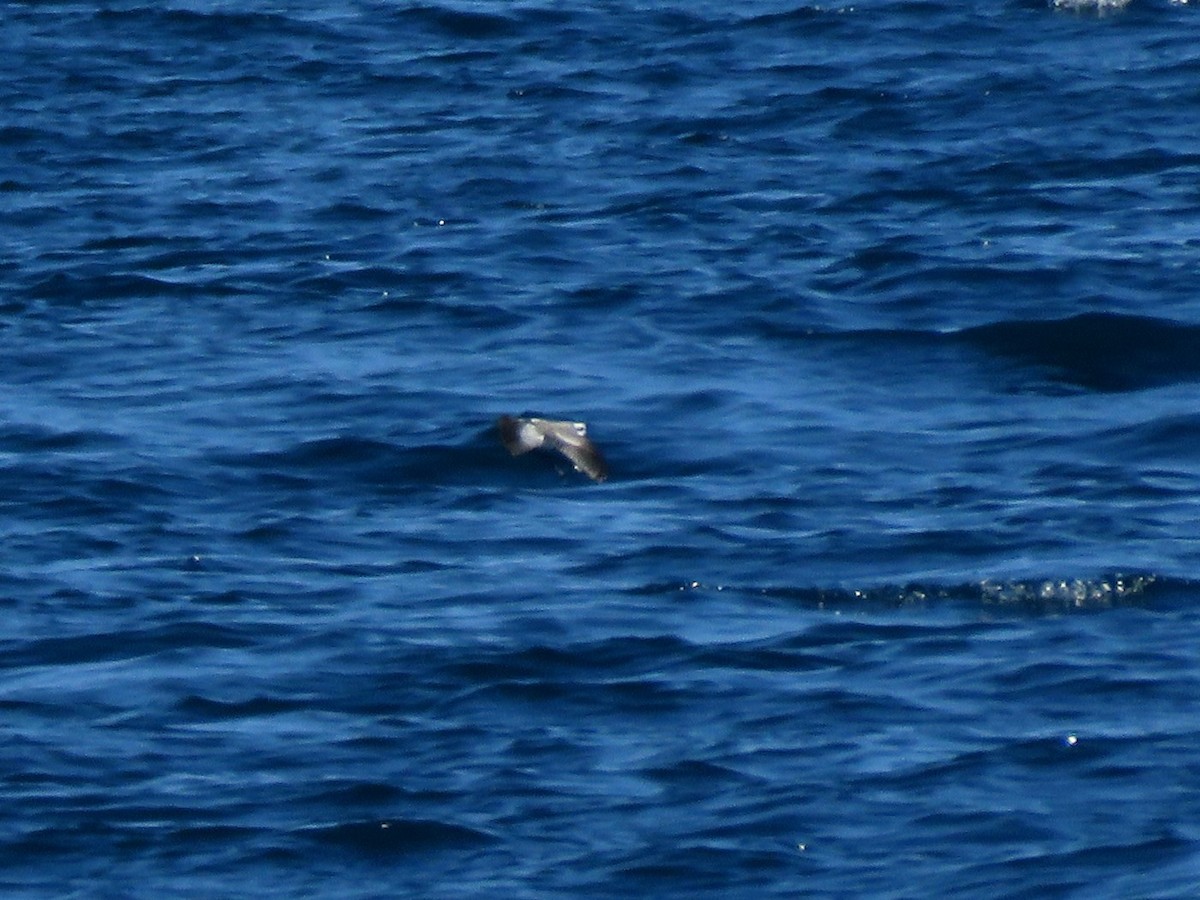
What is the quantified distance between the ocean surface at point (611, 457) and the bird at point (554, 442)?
105mm

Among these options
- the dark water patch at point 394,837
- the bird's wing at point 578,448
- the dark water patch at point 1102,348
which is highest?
the dark water patch at point 394,837

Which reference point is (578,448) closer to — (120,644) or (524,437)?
(524,437)

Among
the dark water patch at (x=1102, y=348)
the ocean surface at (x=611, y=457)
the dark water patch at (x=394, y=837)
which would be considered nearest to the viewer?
the dark water patch at (x=394, y=837)

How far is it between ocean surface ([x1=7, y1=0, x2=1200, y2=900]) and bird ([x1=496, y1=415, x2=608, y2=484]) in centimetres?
10

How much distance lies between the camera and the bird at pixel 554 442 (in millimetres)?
13961

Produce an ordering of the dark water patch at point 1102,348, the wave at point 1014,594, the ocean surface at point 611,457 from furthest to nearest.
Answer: the dark water patch at point 1102,348, the wave at point 1014,594, the ocean surface at point 611,457

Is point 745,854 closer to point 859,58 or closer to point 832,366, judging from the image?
point 832,366

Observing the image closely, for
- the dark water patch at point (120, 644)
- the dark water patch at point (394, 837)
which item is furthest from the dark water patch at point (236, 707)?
the dark water patch at point (394, 837)

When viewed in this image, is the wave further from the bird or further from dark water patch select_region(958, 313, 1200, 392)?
dark water patch select_region(958, 313, 1200, 392)

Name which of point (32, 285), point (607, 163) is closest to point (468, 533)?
point (32, 285)

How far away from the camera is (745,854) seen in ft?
31.6

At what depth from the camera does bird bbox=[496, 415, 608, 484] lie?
45.8ft

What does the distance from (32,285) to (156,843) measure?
8.14m

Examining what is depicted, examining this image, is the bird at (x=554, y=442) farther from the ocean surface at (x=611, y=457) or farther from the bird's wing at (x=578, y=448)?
the ocean surface at (x=611, y=457)
